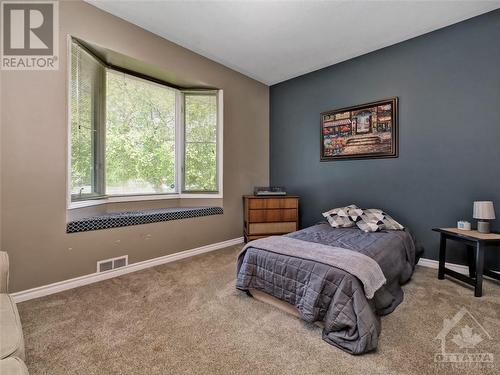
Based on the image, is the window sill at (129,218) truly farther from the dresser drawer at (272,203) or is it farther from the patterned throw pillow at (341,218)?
the patterned throw pillow at (341,218)

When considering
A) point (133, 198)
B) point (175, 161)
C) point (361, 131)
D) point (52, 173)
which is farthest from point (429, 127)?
point (52, 173)

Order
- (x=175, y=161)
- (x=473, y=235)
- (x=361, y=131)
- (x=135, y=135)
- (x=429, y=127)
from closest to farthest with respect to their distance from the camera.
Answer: (x=473, y=235)
(x=429, y=127)
(x=135, y=135)
(x=361, y=131)
(x=175, y=161)

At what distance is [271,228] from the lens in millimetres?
3586

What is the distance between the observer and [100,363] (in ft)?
4.37

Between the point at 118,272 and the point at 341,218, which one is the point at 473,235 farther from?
the point at 118,272

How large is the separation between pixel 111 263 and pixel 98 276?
0.16 metres

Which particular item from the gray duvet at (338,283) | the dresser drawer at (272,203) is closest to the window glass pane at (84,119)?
the gray duvet at (338,283)

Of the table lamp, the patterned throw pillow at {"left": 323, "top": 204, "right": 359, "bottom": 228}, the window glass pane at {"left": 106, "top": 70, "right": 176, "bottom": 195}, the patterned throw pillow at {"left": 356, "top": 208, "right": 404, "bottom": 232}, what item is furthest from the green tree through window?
the table lamp

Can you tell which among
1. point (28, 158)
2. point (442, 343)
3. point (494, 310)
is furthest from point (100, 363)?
point (494, 310)

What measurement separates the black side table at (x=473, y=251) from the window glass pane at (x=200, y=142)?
2865mm

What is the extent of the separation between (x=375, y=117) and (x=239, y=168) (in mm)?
2063

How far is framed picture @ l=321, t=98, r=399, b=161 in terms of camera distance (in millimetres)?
3020

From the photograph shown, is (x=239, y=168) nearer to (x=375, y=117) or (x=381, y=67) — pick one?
(x=375, y=117)

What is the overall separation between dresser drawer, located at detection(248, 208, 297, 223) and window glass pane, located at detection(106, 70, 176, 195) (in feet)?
4.18
